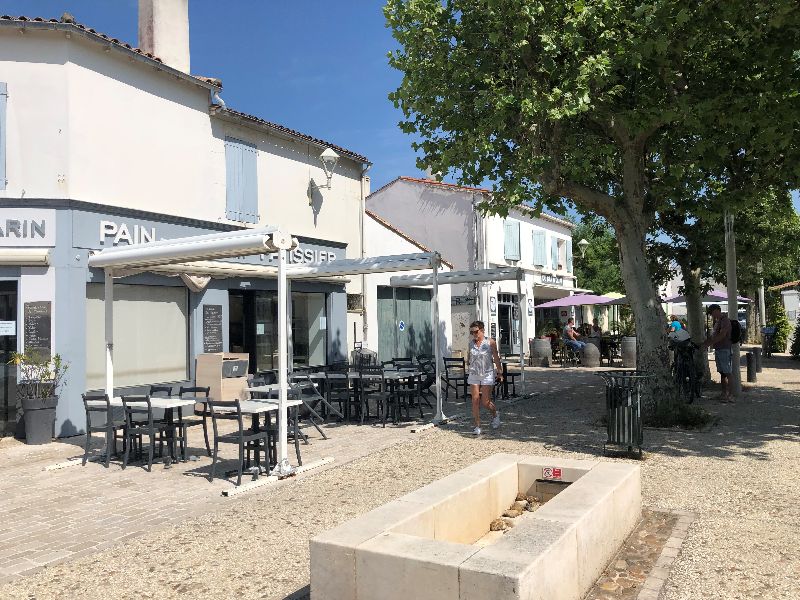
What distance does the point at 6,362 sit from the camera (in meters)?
9.66

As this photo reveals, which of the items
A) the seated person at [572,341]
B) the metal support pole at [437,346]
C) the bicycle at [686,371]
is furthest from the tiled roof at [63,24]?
the seated person at [572,341]

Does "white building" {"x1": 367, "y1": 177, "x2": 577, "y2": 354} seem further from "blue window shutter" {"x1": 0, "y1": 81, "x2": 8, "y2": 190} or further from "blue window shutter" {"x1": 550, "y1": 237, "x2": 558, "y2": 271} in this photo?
"blue window shutter" {"x1": 0, "y1": 81, "x2": 8, "y2": 190}

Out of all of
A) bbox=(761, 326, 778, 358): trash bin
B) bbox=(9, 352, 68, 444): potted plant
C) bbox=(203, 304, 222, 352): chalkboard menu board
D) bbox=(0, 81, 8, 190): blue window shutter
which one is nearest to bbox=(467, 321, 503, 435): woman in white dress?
bbox=(203, 304, 222, 352): chalkboard menu board

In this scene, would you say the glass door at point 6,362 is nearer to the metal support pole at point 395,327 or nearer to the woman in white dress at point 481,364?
the woman in white dress at point 481,364


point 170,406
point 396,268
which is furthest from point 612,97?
point 170,406

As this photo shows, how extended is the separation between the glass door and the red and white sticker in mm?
7843

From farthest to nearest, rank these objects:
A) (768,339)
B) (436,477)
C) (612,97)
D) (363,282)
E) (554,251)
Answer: (554,251)
(768,339)
(363,282)
(612,97)
(436,477)

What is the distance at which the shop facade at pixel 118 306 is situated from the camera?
→ 966 centimetres

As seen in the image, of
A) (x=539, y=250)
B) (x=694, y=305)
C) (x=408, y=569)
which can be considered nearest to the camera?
(x=408, y=569)

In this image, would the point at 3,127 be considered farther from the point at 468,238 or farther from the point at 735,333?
Result: the point at 468,238

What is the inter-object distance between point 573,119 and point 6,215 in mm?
8222

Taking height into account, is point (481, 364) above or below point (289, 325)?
below

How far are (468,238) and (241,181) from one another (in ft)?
Answer: 38.0

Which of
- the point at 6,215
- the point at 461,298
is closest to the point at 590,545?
the point at 6,215
